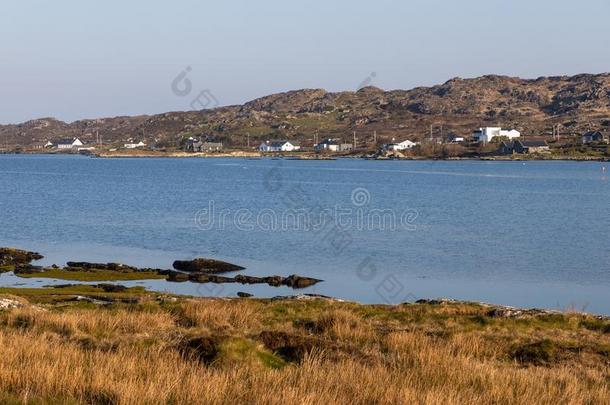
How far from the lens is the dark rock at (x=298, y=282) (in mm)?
39750

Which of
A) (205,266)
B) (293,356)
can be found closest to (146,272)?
(205,266)

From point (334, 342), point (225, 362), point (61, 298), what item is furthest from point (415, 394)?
point (61, 298)

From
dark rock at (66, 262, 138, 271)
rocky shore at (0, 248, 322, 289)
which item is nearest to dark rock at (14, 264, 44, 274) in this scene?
rocky shore at (0, 248, 322, 289)

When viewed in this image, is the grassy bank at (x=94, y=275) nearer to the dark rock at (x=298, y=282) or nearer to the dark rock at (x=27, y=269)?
the dark rock at (x=27, y=269)

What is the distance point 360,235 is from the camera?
63.8 metres

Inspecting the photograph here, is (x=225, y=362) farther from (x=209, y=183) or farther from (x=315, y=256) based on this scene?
(x=209, y=183)

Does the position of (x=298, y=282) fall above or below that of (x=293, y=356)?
below

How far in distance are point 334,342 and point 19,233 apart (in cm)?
5496

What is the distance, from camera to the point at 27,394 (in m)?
8.91

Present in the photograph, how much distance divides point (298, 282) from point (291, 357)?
86.2ft

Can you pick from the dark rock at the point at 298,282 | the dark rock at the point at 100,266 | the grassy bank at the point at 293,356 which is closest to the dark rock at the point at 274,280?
the dark rock at the point at 298,282

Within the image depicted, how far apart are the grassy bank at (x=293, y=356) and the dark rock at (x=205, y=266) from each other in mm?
21244

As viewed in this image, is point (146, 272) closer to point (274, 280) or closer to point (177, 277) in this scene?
point (177, 277)

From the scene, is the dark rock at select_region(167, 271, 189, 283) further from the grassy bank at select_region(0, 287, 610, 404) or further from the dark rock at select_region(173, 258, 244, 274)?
the grassy bank at select_region(0, 287, 610, 404)
